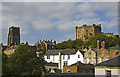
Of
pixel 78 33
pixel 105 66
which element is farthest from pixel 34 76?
pixel 78 33

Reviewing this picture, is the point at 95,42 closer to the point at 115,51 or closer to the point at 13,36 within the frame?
the point at 115,51

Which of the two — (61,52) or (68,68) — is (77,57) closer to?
(61,52)

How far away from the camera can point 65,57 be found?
6938 centimetres

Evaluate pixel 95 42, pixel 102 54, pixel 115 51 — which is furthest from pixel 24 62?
pixel 95 42

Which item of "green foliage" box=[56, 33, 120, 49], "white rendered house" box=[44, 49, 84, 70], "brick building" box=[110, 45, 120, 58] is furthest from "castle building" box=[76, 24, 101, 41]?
"brick building" box=[110, 45, 120, 58]

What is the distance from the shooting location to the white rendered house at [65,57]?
66.8 meters

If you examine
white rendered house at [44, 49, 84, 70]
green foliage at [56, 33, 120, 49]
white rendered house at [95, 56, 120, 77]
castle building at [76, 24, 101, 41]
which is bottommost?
white rendered house at [95, 56, 120, 77]

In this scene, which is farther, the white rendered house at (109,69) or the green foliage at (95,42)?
the green foliage at (95,42)

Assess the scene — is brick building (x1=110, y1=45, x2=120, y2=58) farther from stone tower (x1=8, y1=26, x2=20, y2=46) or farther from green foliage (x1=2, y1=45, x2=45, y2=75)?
stone tower (x1=8, y1=26, x2=20, y2=46)

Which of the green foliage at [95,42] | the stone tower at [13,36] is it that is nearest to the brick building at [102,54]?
the green foliage at [95,42]

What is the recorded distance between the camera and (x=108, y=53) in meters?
61.4

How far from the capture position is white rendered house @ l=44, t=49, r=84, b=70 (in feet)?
219

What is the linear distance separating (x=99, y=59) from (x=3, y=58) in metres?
35.3

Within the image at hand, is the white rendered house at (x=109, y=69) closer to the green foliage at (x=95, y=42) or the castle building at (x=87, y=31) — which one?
the green foliage at (x=95, y=42)
